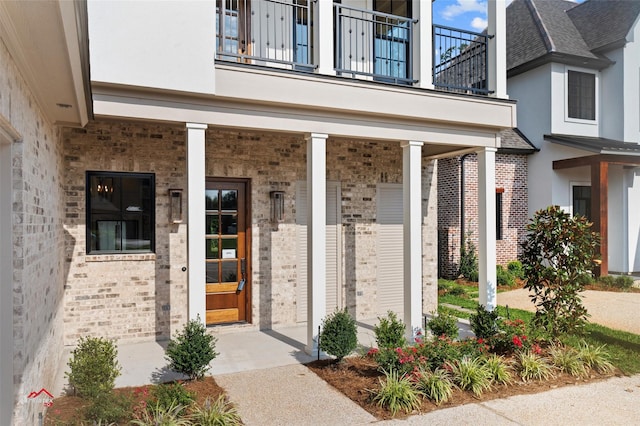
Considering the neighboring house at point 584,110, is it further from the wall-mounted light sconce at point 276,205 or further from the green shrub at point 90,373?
the green shrub at point 90,373

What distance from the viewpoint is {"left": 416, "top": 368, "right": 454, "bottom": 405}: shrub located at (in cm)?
467

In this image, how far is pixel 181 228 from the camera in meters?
6.92

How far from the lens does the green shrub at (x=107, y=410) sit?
3.78m

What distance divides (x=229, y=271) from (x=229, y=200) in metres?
1.18

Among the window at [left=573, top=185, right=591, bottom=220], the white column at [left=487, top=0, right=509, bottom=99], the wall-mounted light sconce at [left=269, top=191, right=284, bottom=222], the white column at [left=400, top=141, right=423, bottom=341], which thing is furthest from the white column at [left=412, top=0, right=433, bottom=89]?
the window at [left=573, top=185, right=591, bottom=220]

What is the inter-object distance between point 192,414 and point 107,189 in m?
3.85

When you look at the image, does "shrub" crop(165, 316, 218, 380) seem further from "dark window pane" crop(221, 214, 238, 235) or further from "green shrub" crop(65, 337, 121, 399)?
"dark window pane" crop(221, 214, 238, 235)

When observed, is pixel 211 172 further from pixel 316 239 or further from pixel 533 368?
pixel 533 368

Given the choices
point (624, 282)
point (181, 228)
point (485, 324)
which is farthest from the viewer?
point (624, 282)

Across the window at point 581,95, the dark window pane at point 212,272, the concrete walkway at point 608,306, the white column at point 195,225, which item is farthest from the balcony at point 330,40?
the window at point 581,95

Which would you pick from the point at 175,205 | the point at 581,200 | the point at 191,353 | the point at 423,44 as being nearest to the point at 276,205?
the point at 175,205

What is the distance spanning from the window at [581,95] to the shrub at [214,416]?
15.7m

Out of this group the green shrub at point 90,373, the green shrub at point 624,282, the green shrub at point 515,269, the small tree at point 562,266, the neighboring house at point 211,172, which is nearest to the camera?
the neighboring house at point 211,172

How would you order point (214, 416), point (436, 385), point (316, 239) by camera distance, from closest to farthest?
point (214, 416) → point (436, 385) → point (316, 239)
